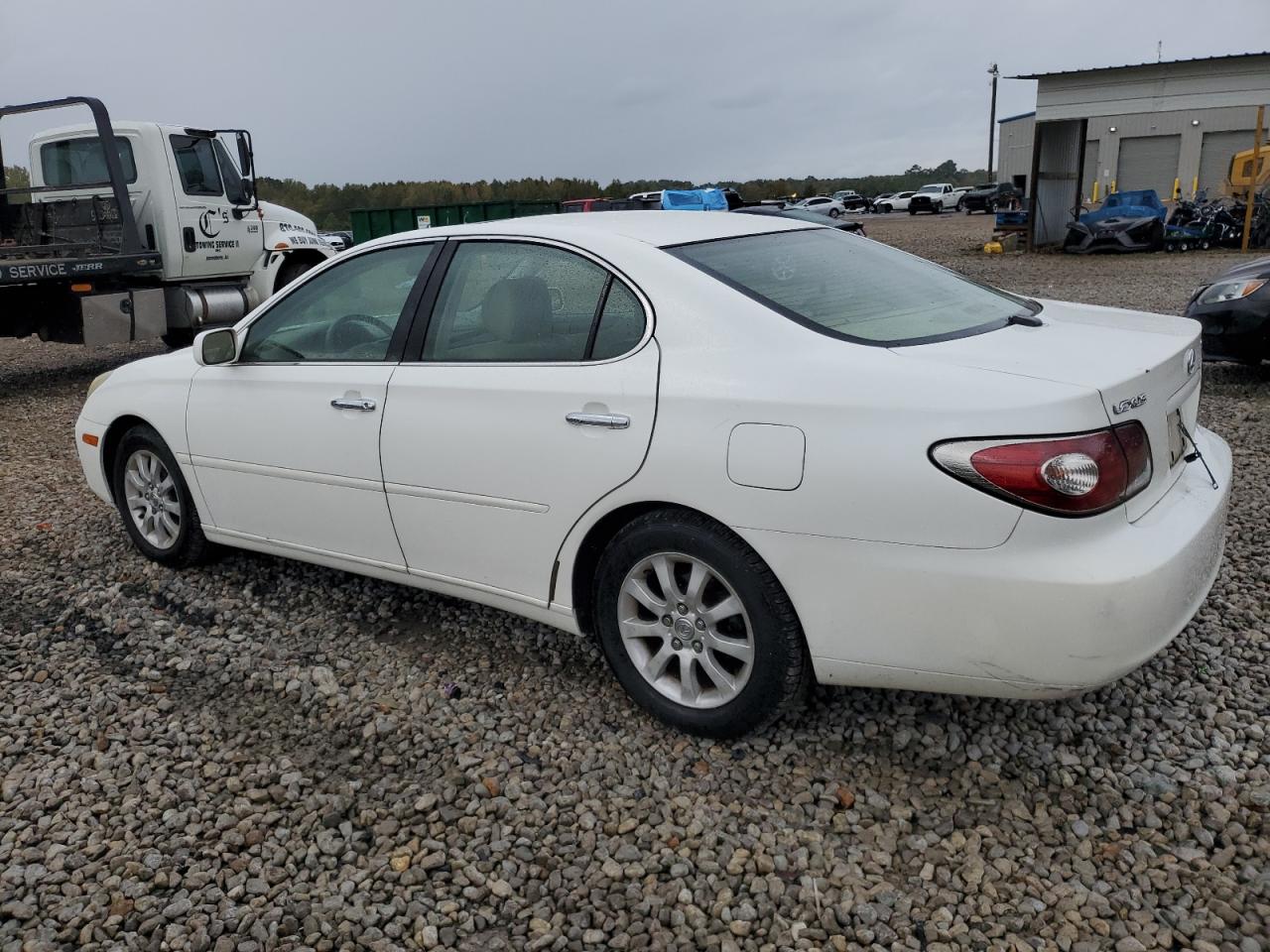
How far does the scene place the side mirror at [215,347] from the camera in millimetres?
4078

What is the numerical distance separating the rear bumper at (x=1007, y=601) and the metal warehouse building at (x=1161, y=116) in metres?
23.1

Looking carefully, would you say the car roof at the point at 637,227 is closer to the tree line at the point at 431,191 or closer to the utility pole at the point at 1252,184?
the tree line at the point at 431,191

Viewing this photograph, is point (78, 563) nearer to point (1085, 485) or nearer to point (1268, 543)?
point (1085, 485)

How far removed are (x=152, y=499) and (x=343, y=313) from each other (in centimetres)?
150

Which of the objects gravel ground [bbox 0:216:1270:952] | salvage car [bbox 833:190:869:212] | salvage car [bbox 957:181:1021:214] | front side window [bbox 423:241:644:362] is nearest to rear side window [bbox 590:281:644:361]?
front side window [bbox 423:241:644:362]

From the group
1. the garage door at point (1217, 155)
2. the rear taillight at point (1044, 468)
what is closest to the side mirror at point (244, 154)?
the rear taillight at point (1044, 468)

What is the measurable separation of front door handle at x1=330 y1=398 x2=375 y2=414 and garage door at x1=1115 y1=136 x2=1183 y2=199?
34342mm

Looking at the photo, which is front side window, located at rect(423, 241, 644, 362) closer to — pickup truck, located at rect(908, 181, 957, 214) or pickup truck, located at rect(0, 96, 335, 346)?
pickup truck, located at rect(0, 96, 335, 346)

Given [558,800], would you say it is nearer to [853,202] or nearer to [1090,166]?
[1090,166]

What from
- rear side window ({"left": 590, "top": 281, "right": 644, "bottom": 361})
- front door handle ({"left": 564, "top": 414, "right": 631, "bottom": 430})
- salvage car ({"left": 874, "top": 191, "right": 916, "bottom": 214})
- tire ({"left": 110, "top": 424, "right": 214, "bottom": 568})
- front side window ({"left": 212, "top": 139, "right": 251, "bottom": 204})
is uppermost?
front side window ({"left": 212, "top": 139, "right": 251, "bottom": 204})

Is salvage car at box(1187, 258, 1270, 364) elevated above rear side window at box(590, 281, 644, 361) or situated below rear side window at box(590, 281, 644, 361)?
below

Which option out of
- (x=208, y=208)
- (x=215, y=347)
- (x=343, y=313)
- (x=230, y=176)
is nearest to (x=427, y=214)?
(x=230, y=176)

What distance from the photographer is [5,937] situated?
8.11ft

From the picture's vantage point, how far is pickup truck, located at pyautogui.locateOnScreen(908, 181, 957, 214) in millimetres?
51750
